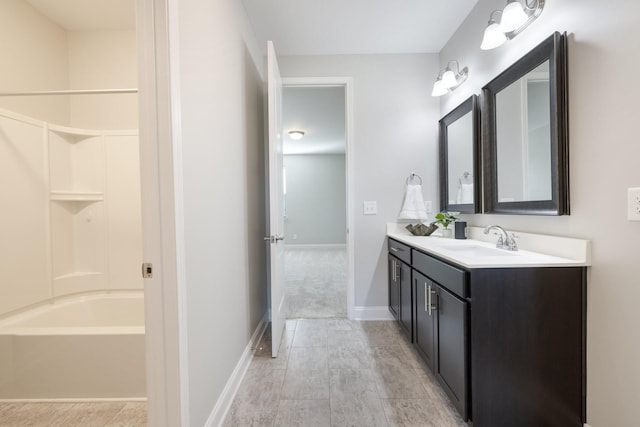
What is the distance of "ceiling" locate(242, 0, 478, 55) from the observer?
2.00 metres

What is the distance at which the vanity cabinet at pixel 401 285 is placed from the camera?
2.00 meters

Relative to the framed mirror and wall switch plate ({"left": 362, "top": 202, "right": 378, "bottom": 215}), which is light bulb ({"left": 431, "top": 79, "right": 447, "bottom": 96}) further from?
wall switch plate ({"left": 362, "top": 202, "right": 378, "bottom": 215})

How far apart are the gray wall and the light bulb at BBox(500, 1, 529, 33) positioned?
5.91m

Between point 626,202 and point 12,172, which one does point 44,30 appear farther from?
point 626,202

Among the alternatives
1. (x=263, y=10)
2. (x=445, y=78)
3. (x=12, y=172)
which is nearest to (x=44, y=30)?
(x=12, y=172)

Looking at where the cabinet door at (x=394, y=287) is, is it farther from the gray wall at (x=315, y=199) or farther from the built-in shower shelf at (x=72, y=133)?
the gray wall at (x=315, y=199)

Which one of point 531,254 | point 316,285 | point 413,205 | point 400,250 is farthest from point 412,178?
point 316,285

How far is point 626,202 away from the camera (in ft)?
3.42

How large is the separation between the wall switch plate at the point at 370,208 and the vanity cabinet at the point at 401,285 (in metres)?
0.32

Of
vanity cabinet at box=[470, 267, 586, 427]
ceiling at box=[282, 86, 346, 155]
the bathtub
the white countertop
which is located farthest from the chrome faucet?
the bathtub

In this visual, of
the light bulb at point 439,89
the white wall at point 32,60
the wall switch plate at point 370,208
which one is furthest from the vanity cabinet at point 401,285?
the white wall at point 32,60

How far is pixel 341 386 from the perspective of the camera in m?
1.66

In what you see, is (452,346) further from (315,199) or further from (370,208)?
(315,199)

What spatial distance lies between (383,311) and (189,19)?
2.60 m
